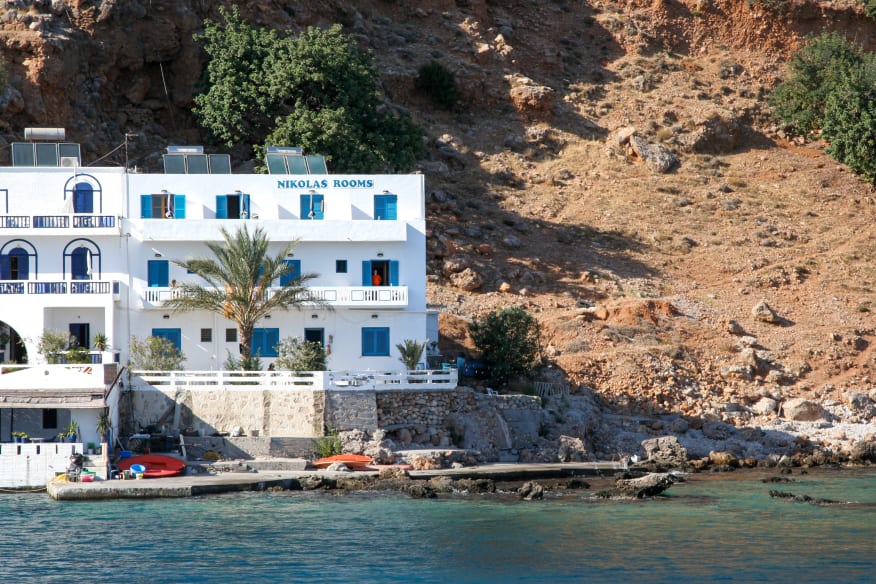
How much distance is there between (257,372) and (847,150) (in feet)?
127

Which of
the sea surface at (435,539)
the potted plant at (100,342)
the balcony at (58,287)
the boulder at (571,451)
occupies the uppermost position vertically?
the balcony at (58,287)

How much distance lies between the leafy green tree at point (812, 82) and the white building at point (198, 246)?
111ft

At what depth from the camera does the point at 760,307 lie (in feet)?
200

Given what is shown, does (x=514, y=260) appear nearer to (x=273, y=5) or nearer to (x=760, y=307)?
(x=760, y=307)

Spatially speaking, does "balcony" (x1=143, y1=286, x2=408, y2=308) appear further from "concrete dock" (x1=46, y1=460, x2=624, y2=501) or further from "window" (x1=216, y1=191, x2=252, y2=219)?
"concrete dock" (x1=46, y1=460, x2=624, y2=501)

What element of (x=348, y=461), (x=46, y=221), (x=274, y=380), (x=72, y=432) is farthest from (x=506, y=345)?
(x=46, y=221)

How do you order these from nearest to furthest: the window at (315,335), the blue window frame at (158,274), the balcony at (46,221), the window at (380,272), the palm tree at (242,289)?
the palm tree at (242,289) < the balcony at (46,221) < the blue window frame at (158,274) < the window at (315,335) < the window at (380,272)

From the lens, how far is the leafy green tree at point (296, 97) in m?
60.7

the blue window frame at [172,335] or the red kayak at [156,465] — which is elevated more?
the blue window frame at [172,335]

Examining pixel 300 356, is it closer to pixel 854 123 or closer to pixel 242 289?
pixel 242 289

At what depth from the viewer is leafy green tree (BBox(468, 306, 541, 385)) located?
51844mm

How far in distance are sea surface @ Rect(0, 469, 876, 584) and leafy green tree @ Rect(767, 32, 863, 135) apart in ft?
128

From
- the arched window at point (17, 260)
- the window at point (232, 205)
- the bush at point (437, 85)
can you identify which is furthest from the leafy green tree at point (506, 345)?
the bush at point (437, 85)

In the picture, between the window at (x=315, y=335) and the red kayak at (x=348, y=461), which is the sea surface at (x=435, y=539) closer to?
the red kayak at (x=348, y=461)
